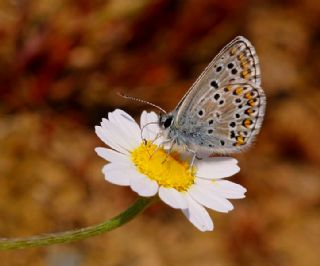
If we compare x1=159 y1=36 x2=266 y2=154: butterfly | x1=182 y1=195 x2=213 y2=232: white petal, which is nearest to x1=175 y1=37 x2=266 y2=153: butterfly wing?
x1=159 y1=36 x2=266 y2=154: butterfly

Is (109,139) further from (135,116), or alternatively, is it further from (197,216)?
(135,116)

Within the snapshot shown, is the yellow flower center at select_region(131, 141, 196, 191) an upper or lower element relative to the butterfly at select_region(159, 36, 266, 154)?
lower

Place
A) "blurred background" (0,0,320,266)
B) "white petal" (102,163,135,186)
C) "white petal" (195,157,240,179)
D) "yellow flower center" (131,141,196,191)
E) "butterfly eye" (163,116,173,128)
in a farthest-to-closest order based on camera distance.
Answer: "blurred background" (0,0,320,266)
"butterfly eye" (163,116,173,128)
"white petal" (195,157,240,179)
"yellow flower center" (131,141,196,191)
"white petal" (102,163,135,186)

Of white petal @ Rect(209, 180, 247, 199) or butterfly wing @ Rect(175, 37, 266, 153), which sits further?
butterfly wing @ Rect(175, 37, 266, 153)

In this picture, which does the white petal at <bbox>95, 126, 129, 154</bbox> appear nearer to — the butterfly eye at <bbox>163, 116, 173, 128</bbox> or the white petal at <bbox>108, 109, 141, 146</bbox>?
the white petal at <bbox>108, 109, 141, 146</bbox>

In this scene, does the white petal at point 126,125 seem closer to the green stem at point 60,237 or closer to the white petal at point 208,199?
the white petal at point 208,199

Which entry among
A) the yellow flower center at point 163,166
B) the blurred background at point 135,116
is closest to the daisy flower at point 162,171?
the yellow flower center at point 163,166

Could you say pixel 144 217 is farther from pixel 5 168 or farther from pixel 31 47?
pixel 31 47

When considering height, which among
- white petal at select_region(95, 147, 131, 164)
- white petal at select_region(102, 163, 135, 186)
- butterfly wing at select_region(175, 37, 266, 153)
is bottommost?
white petal at select_region(95, 147, 131, 164)
